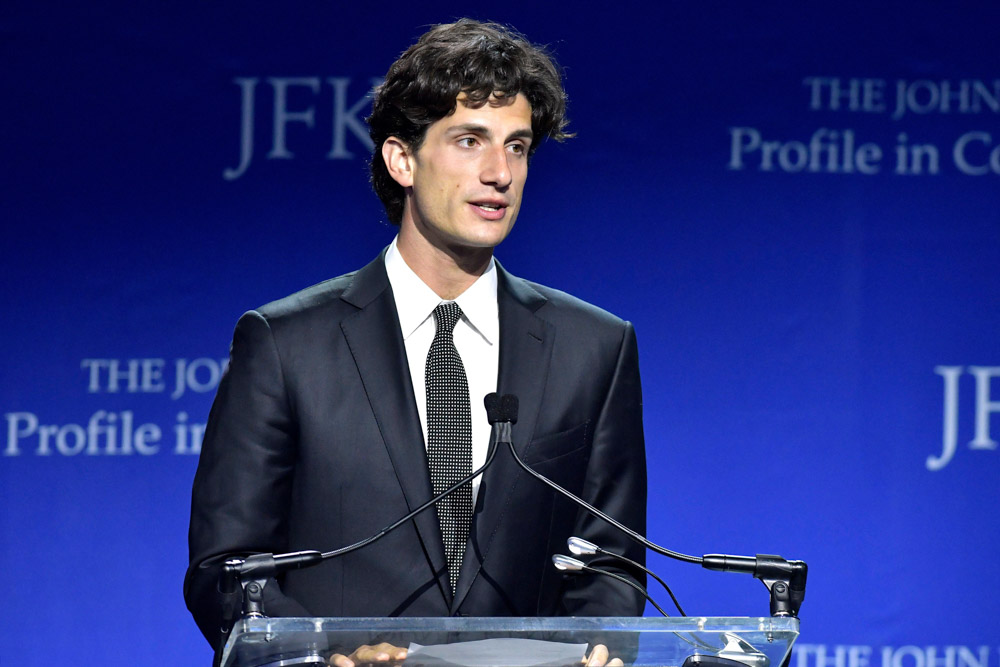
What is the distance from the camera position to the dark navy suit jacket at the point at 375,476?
1.84 metres

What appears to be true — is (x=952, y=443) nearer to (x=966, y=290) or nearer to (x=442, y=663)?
(x=966, y=290)

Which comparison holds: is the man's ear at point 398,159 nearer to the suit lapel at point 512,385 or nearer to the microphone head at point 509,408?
the suit lapel at point 512,385

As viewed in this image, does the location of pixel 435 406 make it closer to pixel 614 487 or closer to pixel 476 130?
pixel 614 487

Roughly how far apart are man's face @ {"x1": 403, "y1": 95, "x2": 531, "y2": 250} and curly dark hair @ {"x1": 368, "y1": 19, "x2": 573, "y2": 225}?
0.02 metres

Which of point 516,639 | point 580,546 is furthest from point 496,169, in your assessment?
point 516,639

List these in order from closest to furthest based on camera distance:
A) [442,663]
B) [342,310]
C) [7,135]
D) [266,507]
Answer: [442,663] → [266,507] → [342,310] → [7,135]

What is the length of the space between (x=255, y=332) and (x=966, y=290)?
1.93 metres

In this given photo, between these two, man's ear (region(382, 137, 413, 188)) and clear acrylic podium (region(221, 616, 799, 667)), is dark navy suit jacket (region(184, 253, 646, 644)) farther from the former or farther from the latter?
clear acrylic podium (region(221, 616, 799, 667))

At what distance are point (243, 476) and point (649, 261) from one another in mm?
1561

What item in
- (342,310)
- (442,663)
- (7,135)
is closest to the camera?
(442,663)

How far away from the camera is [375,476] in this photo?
1.88 meters

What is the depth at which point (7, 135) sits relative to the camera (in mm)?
3070

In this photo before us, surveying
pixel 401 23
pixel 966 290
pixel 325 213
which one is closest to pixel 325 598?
pixel 325 213

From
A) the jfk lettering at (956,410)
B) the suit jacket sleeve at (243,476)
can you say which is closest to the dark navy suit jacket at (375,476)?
the suit jacket sleeve at (243,476)
